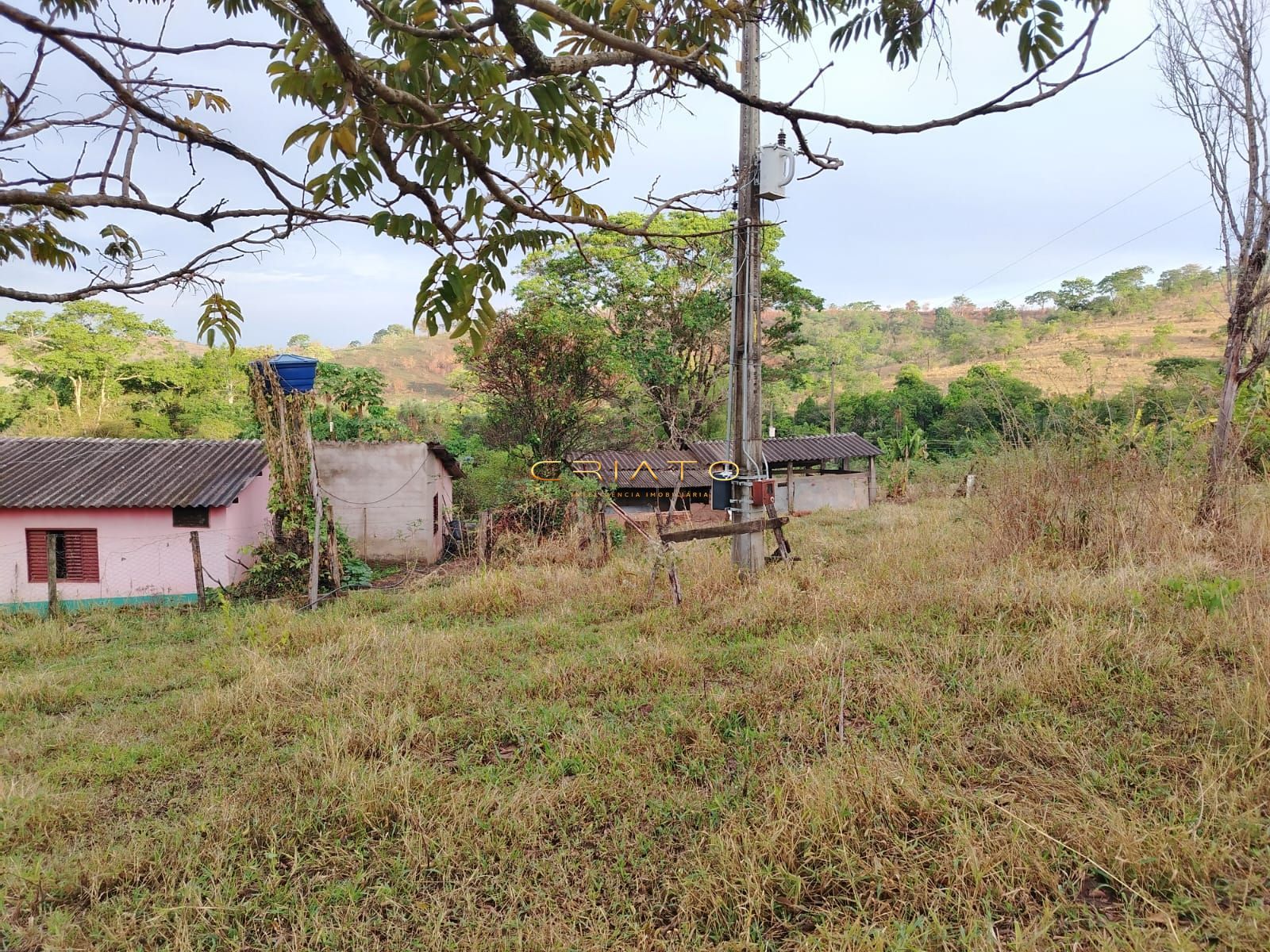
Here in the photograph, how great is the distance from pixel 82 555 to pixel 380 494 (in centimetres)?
532

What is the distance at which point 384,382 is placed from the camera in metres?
16.6

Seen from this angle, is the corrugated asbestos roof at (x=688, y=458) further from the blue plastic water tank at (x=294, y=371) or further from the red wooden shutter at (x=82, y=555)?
the red wooden shutter at (x=82, y=555)

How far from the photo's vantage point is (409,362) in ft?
246

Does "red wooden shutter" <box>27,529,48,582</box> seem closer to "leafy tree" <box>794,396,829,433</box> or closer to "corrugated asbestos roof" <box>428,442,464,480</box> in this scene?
"corrugated asbestos roof" <box>428,442,464,480</box>

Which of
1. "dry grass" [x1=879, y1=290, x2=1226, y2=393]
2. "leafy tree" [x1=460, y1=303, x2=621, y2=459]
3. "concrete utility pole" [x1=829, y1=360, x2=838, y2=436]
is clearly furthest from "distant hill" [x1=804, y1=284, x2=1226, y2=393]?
"leafy tree" [x1=460, y1=303, x2=621, y2=459]

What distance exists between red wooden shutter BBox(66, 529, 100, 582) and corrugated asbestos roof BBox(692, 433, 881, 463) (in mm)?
14898

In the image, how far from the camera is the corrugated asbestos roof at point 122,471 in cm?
1180

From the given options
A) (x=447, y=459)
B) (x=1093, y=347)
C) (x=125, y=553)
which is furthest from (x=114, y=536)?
(x=1093, y=347)

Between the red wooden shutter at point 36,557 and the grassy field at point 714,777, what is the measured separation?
24.5 feet

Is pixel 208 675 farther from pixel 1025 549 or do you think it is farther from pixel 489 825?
pixel 1025 549

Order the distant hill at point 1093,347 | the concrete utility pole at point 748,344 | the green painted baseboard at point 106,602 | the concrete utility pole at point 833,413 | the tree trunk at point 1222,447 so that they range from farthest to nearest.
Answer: the distant hill at point 1093,347
the concrete utility pole at point 833,413
the green painted baseboard at point 106,602
the concrete utility pole at point 748,344
the tree trunk at point 1222,447

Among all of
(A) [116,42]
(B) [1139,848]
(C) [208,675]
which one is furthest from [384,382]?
(B) [1139,848]

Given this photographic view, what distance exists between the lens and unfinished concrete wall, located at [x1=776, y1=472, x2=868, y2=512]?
73.6 feet

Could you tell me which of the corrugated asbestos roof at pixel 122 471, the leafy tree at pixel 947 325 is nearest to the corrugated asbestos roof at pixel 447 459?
the corrugated asbestos roof at pixel 122 471
